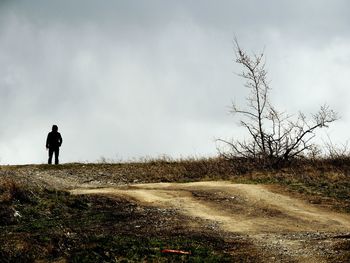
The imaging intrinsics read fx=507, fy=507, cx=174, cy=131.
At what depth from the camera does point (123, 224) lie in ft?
38.2

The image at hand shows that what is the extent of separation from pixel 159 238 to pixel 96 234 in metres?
1.34

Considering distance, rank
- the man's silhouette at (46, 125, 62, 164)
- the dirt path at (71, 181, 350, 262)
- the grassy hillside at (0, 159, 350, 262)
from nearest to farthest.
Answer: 1. the grassy hillside at (0, 159, 350, 262)
2. the dirt path at (71, 181, 350, 262)
3. the man's silhouette at (46, 125, 62, 164)

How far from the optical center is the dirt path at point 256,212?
9.65 m

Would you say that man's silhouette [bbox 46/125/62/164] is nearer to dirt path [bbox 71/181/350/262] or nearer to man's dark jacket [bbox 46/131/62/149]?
man's dark jacket [bbox 46/131/62/149]

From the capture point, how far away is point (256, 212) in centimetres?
1288

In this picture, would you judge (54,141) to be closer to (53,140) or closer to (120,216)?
(53,140)

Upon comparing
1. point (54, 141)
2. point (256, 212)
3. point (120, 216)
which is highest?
point (54, 141)

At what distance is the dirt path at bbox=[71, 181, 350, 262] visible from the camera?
31.7 ft

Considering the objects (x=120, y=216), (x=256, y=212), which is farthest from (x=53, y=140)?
(x=256, y=212)

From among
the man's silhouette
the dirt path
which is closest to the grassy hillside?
the dirt path

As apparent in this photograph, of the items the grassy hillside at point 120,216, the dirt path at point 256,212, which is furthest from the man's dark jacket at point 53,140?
the dirt path at point 256,212

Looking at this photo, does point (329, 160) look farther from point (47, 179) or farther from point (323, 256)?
point (323, 256)

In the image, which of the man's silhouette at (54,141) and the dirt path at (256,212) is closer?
the dirt path at (256,212)

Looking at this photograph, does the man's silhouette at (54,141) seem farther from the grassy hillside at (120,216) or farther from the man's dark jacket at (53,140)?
the grassy hillside at (120,216)
